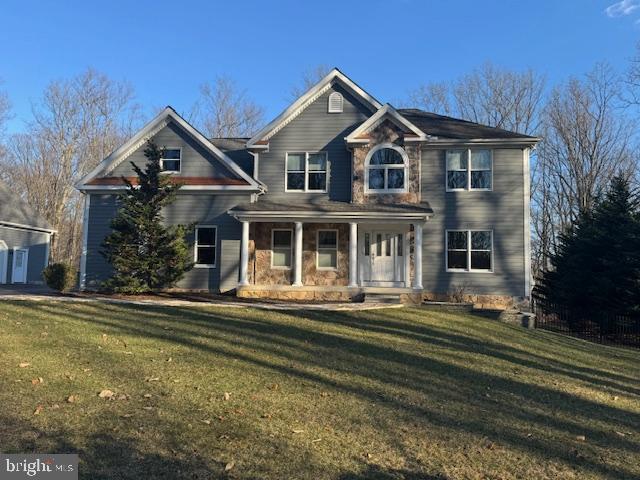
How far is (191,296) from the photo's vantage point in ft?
50.6

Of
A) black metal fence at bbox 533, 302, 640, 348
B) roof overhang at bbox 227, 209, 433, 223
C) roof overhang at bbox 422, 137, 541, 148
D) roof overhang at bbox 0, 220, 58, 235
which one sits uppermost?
roof overhang at bbox 422, 137, 541, 148

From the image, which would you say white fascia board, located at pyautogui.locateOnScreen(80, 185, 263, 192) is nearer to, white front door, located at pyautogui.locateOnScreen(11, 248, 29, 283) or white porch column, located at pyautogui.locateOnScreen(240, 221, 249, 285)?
white porch column, located at pyautogui.locateOnScreen(240, 221, 249, 285)

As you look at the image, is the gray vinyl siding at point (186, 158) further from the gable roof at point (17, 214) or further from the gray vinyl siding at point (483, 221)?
the gable roof at point (17, 214)

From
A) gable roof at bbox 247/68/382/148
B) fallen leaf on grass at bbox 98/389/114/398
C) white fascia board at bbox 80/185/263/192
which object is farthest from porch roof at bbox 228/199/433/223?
fallen leaf on grass at bbox 98/389/114/398

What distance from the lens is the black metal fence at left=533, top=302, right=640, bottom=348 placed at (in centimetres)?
1530

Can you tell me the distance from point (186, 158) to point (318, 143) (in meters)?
4.80

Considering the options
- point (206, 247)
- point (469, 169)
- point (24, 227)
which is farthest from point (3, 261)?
point (469, 169)

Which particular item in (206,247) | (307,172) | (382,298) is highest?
(307,172)

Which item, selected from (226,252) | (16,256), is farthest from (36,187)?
(226,252)

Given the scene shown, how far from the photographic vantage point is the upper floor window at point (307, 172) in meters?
17.9

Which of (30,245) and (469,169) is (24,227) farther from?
(469,169)

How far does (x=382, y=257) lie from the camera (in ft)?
57.1

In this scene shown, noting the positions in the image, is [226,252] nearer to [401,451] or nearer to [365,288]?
[365,288]

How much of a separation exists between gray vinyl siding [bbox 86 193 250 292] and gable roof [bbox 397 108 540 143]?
7.32m
